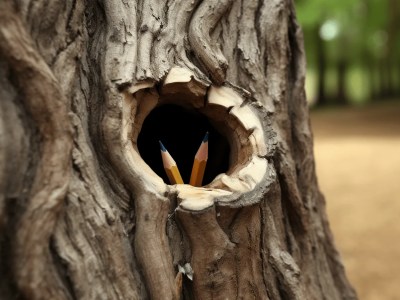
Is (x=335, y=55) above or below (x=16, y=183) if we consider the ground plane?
above

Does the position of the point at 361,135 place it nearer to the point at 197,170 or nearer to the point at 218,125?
the point at 218,125

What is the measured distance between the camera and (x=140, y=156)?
168 centimetres

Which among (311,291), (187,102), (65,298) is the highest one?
(187,102)

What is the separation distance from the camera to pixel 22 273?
4.29 feet

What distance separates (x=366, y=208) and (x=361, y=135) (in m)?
5.28

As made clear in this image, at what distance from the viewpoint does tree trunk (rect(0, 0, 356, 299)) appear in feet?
4.42

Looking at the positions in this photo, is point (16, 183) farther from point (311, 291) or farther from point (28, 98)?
point (311, 291)

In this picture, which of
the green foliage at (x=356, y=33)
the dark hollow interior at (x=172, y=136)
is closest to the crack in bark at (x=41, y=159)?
the dark hollow interior at (x=172, y=136)

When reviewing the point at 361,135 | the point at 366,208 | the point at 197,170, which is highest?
the point at 197,170

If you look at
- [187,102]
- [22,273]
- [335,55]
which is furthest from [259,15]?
[335,55]

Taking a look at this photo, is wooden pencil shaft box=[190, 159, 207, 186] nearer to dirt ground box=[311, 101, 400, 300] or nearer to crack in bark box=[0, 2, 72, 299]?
crack in bark box=[0, 2, 72, 299]

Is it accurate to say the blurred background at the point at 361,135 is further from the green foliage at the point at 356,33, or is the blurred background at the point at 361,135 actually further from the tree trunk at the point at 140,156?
the tree trunk at the point at 140,156

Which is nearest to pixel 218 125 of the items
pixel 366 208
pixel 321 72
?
pixel 366 208

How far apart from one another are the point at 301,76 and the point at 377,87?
1841cm
